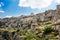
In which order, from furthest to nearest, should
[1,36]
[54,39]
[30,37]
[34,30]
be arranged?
[1,36]
[34,30]
[30,37]
[54,39]

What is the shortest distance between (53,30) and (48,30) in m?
2.80

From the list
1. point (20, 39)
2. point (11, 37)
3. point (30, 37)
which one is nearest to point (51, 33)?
point (30, 37)

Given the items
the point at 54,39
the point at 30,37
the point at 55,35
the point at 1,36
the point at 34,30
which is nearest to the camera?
the point at 54,39

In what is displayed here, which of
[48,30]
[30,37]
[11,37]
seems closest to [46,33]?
[48,30]

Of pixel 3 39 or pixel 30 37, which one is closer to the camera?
pixel 30 37

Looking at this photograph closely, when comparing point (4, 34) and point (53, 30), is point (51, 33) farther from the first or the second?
point (4, 34)

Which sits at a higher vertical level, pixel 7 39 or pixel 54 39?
pixel 54 39

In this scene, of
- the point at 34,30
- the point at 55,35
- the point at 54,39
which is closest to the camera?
the point at 54,39

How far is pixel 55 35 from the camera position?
85.4 metres

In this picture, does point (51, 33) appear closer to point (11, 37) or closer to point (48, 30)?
point (48, 30)

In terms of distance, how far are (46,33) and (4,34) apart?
35242 mm

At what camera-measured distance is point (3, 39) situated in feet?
365

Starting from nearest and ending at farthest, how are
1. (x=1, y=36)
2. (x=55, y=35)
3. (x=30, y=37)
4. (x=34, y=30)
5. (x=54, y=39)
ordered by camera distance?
(x=54, y=39) → (x=55, y=35) → (x=30, y=37) → (x=34, y=30) → (x=1, y=36)

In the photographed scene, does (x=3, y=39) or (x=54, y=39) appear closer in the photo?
(x=54, y=39)
